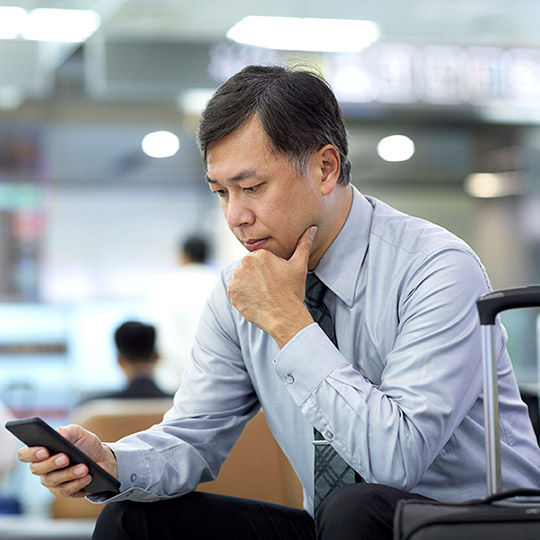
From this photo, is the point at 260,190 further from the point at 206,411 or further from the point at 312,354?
the point at 206,411

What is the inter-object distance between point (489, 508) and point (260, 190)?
72 centimetres

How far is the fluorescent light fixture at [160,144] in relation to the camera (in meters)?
6.75

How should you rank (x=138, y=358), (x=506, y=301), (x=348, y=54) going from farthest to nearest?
(x=348, y=54)
(x=138, y=358)
(x=506, y=301)

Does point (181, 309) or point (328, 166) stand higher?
point (328, 166)

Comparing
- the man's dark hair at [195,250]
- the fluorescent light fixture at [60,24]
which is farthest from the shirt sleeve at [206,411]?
the fluorescent light fixture at [60,24]

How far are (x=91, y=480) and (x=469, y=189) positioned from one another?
604cm

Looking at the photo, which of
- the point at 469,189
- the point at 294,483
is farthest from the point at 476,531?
the point at 469,189

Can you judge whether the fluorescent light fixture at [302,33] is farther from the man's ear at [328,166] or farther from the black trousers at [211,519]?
the black trousers at [211,519]

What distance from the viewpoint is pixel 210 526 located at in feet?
5.16

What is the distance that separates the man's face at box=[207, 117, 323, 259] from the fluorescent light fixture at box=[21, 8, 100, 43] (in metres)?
3.46

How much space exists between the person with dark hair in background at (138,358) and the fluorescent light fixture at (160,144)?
3050 mm

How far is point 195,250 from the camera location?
4879 mm

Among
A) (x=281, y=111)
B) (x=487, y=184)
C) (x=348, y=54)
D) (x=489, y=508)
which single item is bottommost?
(x=487, y=184)

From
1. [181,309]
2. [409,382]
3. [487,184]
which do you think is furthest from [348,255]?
[487,184]
